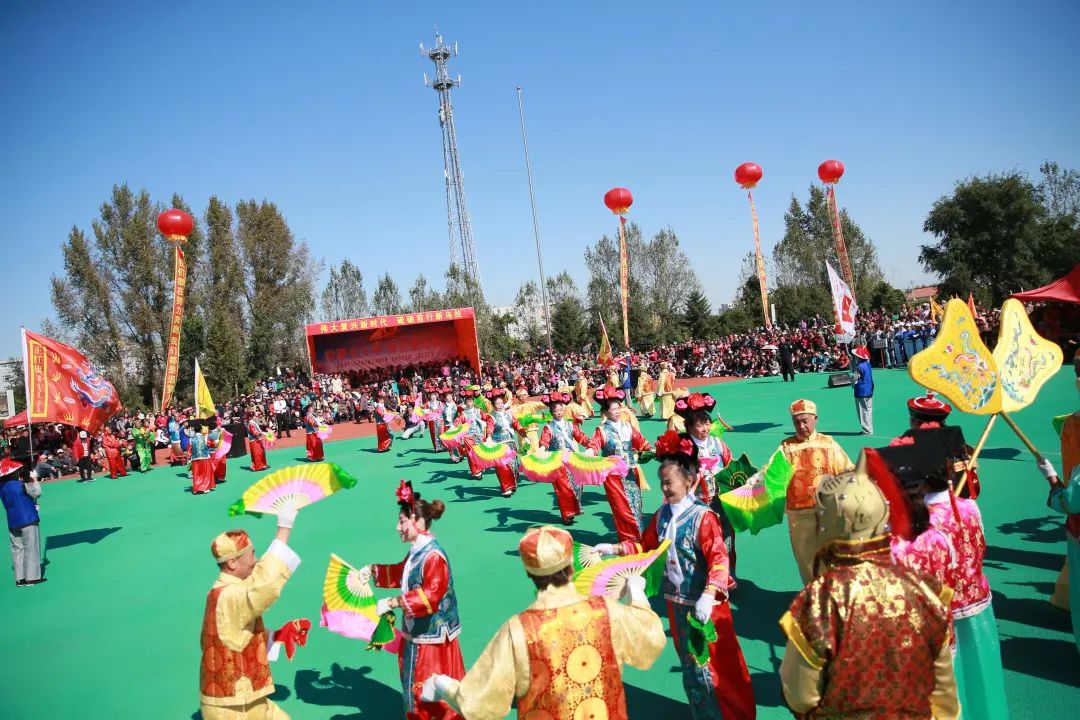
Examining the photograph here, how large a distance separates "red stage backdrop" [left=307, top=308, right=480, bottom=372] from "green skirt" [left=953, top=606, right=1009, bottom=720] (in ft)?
95.2

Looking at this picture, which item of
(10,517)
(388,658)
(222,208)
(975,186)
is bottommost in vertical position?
(388,658)

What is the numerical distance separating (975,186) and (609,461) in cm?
3977

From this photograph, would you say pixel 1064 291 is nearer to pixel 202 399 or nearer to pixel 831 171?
pixel 831 171

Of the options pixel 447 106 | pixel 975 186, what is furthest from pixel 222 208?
pixel 975 186

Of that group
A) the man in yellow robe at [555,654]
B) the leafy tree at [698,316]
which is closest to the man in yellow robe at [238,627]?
the man in yellow robe at [555,654]

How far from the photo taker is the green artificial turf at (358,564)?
14.5 feet

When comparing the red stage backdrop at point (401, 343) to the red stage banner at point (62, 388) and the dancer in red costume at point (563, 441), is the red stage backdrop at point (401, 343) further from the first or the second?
the dancer in red costume at point (563, 441)

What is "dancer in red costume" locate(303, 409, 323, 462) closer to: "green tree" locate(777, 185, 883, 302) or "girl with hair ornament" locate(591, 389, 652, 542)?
"girl with hair ornament" locate(591, 389, 652, 542)

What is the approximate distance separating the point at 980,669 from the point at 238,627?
3491 millimetres

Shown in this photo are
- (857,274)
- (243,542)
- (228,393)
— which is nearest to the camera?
(243,542)

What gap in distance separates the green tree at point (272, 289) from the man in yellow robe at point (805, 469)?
40533 mm

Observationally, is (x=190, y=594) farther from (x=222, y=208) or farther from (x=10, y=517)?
(x=222, y=208)

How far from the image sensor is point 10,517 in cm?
848

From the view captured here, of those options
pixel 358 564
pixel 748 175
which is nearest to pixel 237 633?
pixel 358 564
